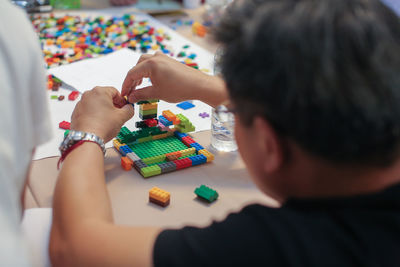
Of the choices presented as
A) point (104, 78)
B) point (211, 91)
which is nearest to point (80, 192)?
point (211, 91)

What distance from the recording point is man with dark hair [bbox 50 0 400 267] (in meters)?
0.53

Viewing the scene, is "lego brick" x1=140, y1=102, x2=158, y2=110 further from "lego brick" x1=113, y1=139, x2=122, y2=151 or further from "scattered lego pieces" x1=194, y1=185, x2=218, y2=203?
"scattered lego pieces" x1=194, y1=185, x2=218, y2=203

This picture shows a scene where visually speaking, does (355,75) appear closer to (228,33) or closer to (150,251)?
(228,33)

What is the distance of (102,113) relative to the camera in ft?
3.22

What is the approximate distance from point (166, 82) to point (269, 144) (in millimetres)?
532

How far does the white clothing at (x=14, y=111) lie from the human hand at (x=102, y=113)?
14.5 inches

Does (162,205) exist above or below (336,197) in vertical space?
below

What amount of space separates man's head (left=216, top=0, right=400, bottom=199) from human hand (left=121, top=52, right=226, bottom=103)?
Answer: 0.51m

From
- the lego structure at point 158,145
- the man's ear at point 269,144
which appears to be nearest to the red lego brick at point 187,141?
the lego structure at point 158,145

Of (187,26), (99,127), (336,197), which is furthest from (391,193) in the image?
(187,26)

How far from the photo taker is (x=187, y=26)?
194 cm

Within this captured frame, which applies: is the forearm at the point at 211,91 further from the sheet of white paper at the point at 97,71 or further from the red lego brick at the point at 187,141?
the sheet of white paper at the point at 97,71

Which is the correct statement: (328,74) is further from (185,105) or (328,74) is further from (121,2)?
(121,2)

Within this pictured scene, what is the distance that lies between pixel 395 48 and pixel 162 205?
50cm
